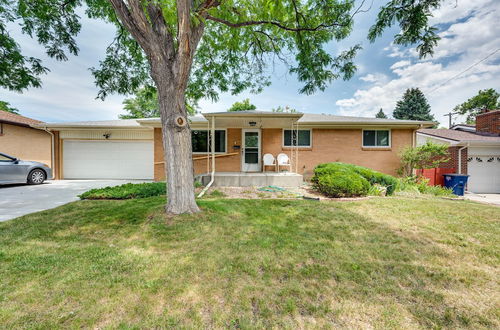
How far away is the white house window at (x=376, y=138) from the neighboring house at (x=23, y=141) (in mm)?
16768

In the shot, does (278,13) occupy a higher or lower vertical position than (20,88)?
higher

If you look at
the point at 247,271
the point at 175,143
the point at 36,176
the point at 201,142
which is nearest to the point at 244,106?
the point at 201,142

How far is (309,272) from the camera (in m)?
2.22

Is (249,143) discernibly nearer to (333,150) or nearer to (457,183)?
(333,150)

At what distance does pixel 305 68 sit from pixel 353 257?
5.07 metres

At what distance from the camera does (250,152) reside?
9438mm

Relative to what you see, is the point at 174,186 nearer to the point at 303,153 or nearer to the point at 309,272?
the point at 309,272

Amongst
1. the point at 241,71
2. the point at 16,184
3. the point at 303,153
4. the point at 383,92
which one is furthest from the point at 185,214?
the point at 383,92

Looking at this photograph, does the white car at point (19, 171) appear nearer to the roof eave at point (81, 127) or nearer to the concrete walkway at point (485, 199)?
the roof eave at point (81, 127)

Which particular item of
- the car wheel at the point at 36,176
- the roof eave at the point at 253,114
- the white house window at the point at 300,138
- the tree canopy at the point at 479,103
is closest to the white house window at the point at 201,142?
the roof eave at the point at 253,114

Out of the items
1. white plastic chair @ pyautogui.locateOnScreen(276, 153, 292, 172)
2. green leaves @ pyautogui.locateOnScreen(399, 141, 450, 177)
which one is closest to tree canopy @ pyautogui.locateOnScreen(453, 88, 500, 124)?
green leaves @ pyautogui.locateOnScreen(399, 141, 450, 177)

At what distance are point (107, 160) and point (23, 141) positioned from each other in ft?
17.9

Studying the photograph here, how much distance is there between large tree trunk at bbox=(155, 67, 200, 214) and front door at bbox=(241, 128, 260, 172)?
570 cm

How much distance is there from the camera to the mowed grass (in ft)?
5.22
